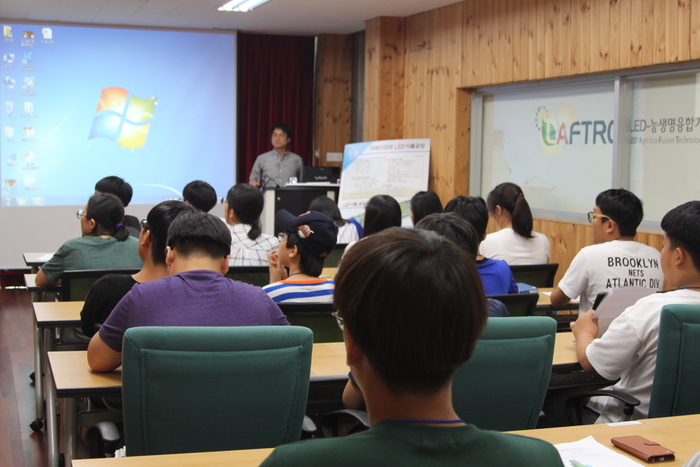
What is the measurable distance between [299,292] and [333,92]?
6474 millimetres

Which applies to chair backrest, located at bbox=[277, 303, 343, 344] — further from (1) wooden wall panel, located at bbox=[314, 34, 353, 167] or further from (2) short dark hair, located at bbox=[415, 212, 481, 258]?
(1) wooden wall panel, located at bbox=[314, 34, 353, 167]

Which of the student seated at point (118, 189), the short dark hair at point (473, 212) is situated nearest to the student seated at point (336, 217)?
the student seated at point (118, 189)

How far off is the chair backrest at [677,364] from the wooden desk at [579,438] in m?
0.22

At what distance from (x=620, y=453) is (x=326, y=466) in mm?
963

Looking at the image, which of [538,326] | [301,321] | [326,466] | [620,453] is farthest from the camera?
[301,321]

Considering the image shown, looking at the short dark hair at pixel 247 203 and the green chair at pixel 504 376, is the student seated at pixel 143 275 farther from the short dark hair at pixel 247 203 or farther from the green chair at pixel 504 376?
the short dark hair at pixel 247 203

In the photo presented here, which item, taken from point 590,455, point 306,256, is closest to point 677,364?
point 590,455

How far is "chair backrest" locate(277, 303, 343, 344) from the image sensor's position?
2.57m

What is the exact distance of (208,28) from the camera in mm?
8289

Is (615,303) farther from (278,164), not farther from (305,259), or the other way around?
(278,164)

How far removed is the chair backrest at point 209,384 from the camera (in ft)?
5.35

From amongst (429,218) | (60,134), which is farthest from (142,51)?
(429,218)

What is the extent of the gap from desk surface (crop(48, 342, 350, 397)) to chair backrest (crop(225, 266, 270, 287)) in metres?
1.19

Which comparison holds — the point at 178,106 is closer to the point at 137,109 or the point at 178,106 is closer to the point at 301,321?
the point at 137,109
